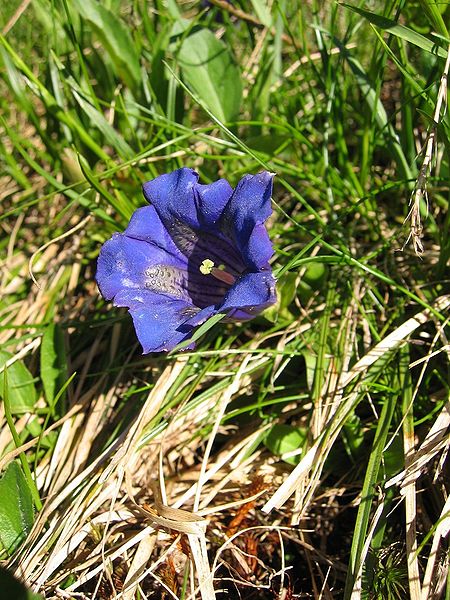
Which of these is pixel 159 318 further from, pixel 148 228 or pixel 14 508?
pixel 14 508

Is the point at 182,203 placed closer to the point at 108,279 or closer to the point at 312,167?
the point at 108,279

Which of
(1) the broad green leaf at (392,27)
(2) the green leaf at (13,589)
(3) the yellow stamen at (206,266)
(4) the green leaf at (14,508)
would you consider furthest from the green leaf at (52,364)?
(1) the broad green leaf at (392,27)

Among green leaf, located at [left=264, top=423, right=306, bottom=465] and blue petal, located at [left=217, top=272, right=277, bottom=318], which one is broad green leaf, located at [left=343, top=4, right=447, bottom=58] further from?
green leaf, located at [left=264, top=423, right=306, bottom=465]

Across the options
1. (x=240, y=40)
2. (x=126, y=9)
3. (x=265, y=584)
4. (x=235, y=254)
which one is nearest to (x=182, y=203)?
(x=235, y=254)

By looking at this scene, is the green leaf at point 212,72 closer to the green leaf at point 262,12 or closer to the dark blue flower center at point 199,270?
the green leaf at point 262,12

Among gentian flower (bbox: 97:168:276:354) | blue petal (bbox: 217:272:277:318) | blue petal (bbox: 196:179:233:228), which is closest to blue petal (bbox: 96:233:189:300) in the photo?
gentian flower (bbox: 97:168:276:354)

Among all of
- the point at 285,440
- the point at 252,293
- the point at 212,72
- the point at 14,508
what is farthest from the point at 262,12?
the point at 14,508
